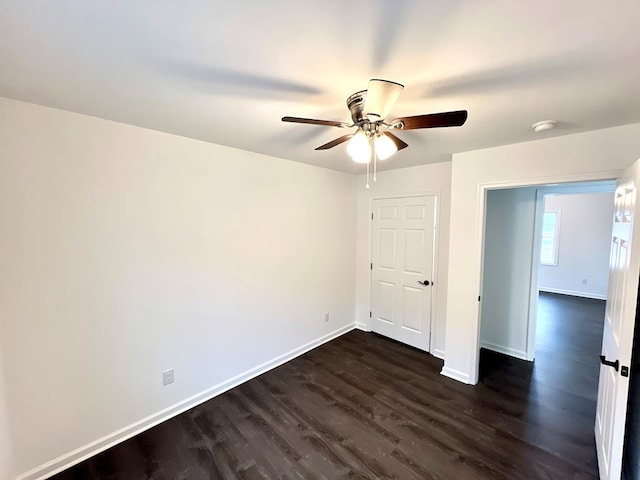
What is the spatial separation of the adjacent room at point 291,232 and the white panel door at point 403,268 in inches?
1.3

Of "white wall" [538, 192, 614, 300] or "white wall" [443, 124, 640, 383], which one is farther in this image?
"white wall" [538, 192, 614, 300]

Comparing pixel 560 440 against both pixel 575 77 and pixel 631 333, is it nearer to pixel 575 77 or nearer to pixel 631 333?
pixel 631 333

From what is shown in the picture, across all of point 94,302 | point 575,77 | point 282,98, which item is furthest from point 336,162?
point 94,302

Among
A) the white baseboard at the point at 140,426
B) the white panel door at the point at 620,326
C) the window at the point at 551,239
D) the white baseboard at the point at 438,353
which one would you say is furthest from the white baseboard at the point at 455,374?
the window at the point at 551,239

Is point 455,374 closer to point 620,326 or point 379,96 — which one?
point 620,326

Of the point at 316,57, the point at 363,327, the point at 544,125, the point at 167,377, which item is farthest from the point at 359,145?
the point at 363,327

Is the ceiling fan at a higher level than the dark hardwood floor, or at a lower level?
higher

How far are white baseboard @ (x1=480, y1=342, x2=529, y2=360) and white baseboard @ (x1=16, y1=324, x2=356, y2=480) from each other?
8.43 ft

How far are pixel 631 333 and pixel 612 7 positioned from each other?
150 cm

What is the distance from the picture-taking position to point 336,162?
3328 mm

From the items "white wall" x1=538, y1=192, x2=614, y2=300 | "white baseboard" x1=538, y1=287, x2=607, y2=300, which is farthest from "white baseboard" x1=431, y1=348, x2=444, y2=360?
"white wall" x1=538, y1=192, x2=614, y2=300

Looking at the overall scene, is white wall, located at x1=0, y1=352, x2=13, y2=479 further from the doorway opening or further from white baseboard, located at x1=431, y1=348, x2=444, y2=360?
white baseboard, located at x1=431, y1=348, x2=444, y2=360

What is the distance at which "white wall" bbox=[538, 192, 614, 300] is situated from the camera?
5926 millimetres

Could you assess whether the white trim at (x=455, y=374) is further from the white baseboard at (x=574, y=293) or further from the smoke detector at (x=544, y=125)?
the white baseboard at (x=574, y=293)
